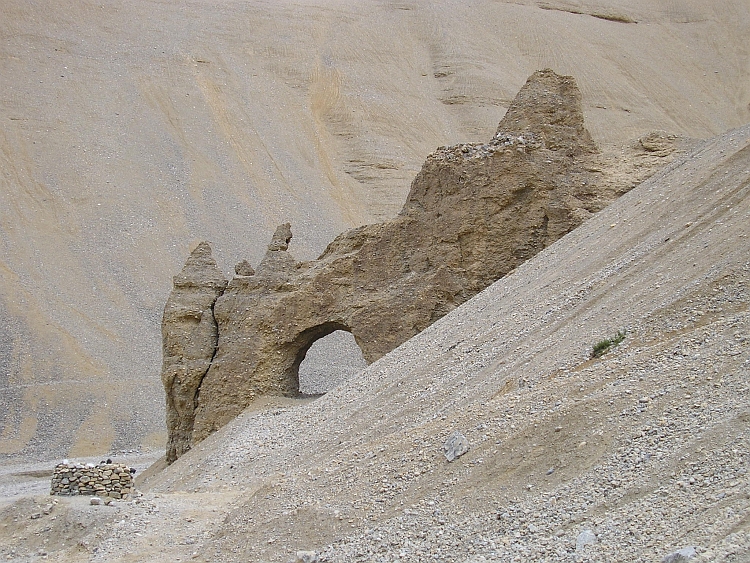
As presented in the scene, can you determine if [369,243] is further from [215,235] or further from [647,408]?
[215,235]

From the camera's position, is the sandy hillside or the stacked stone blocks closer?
the sandy hillside

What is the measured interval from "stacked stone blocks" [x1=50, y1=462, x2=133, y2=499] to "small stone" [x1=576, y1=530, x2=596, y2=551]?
746 cm

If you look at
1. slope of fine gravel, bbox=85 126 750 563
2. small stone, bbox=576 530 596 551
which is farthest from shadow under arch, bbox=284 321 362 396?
small stone, bbox=576 530 596 551

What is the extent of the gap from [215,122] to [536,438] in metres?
47.8

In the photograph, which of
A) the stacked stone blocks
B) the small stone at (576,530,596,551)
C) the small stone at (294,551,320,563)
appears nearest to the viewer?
the small stone at (576,530,596,551)

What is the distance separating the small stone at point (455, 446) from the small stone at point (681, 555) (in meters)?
3.52

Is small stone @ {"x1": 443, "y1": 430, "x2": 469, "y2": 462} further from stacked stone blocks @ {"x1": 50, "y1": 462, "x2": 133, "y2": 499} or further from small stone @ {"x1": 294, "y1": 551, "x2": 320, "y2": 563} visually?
stacked stone blocks @ {"x1": 50, "y1": 462, "x2": 133, "y2": 499}

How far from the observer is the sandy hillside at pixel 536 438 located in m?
8.44

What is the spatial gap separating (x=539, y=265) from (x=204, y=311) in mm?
6604

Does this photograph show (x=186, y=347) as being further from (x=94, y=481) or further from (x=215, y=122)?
(x=215, y=122)

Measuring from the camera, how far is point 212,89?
192 ft

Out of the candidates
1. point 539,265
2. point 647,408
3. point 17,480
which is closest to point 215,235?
point 17,480

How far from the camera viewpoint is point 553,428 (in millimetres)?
9977

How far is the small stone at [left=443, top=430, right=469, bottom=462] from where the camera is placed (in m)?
10.5
